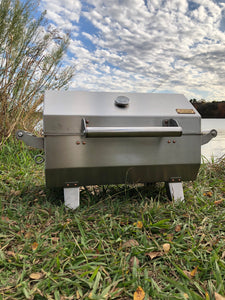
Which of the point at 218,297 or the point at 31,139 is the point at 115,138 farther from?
the point at 218,297

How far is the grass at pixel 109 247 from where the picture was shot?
1182mm

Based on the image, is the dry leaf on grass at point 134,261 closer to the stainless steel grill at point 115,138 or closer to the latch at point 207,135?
the stainless steel grill at point 115,138

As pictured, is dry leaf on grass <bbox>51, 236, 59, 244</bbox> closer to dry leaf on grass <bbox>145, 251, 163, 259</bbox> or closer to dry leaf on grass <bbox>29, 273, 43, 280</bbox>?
dry leaf on grass <bbox>29, 273, 43, 280</bbox>

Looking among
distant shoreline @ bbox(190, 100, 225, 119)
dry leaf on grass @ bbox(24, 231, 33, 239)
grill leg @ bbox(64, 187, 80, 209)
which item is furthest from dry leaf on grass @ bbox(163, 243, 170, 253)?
distant shoreline @ bbox(190, 100, 225, 119)

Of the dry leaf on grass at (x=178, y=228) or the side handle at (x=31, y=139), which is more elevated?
the side handle at (x=31, y=139)

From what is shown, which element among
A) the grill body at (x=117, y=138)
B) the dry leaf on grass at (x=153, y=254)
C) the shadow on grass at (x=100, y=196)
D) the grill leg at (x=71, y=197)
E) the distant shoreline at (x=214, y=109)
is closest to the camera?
the dry leaf on grass at (x=153, y=254)

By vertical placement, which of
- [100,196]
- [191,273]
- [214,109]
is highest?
[214,109]

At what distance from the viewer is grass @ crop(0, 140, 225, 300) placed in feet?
3.88

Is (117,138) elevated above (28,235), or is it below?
above

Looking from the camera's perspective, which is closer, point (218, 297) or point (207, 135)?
point (218, 297)

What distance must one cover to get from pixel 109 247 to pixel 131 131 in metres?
0.67

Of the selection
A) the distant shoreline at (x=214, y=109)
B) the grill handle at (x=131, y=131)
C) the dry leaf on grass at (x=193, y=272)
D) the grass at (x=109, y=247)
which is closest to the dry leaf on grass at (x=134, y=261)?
the grass at (x=109, y=247)

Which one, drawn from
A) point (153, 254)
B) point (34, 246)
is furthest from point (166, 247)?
point (34, 246)

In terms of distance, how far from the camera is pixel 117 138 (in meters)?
1.68
